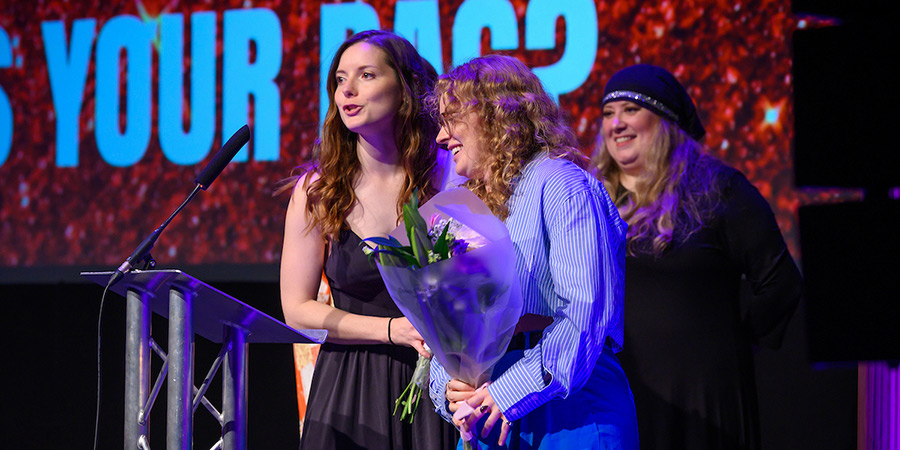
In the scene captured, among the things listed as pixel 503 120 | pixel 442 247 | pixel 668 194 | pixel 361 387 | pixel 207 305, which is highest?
pixel 503 120

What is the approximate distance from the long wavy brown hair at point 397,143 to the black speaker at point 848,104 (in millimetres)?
1113

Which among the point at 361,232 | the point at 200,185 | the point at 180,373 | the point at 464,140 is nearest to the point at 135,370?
the point at 180,373

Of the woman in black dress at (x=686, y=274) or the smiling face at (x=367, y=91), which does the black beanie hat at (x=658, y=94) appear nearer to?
the woman in black dress at (x=686, y=274)

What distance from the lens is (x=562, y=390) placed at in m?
1.33

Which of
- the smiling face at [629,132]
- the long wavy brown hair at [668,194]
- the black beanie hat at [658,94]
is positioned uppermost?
the black beanie hat at [658,94]

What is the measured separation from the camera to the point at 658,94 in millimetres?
2434

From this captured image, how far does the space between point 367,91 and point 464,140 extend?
2.01 feet

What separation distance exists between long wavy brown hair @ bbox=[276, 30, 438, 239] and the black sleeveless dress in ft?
0.40

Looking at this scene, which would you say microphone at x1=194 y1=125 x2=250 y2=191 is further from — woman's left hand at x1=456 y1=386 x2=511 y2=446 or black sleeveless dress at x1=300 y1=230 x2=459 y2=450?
woman's left hand at x1=456 y1=386 x2=511 y2=446

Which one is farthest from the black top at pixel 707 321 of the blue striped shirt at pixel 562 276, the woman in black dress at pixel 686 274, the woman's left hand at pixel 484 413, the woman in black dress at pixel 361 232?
the woman's left hand at pixel 484 413

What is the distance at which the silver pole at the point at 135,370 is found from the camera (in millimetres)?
1564

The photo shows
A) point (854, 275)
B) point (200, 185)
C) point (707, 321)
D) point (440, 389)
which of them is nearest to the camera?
point (854, 275)

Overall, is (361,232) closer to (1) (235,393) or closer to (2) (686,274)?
(1) (235,393)

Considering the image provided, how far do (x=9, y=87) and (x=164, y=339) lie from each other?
147 centimetres
